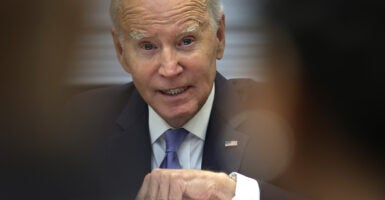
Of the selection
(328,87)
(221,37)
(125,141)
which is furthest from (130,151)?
(328,87)

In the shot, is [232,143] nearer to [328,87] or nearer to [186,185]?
[186,185]

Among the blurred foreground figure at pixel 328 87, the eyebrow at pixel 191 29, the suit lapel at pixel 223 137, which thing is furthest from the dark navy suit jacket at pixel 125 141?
the eyebrow at pixel 191 29

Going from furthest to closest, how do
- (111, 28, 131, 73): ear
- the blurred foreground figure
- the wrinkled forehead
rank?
1. the blurred foreground figure
2. (111, 28, 131, 73): ear
3. the wrinkled forehead

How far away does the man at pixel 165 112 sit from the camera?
140 cm

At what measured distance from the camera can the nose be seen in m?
1.40

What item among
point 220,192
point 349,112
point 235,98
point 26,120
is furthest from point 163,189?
point 349,112

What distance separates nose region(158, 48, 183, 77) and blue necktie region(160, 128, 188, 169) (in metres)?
0.19

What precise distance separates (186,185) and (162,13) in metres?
0.38

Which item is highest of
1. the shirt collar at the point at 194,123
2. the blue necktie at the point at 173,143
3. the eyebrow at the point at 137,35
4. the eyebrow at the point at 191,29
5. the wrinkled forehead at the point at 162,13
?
the wrinkled forehead at the point at 162,13

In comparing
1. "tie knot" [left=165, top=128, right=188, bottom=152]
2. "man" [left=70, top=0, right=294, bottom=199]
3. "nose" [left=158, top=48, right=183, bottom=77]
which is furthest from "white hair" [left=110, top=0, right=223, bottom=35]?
"tie knot" [left=165, top=128, right=188, bottom=152]

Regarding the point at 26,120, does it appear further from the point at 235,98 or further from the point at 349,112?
the point at 349,112

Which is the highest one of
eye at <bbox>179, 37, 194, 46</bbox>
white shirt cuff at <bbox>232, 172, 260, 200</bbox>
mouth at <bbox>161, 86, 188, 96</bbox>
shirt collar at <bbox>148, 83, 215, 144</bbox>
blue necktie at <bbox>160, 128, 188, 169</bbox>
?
eye at <bbox>179, 37, 194, 46</bbox>

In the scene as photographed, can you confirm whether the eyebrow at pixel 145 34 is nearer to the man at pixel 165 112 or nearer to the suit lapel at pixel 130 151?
the man at pixel 165 112

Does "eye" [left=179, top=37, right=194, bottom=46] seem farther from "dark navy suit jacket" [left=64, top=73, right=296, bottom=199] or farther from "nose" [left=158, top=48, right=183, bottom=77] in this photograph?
"dark navy suit jacket" [left=64, top=73, right=296, bottom=199]
